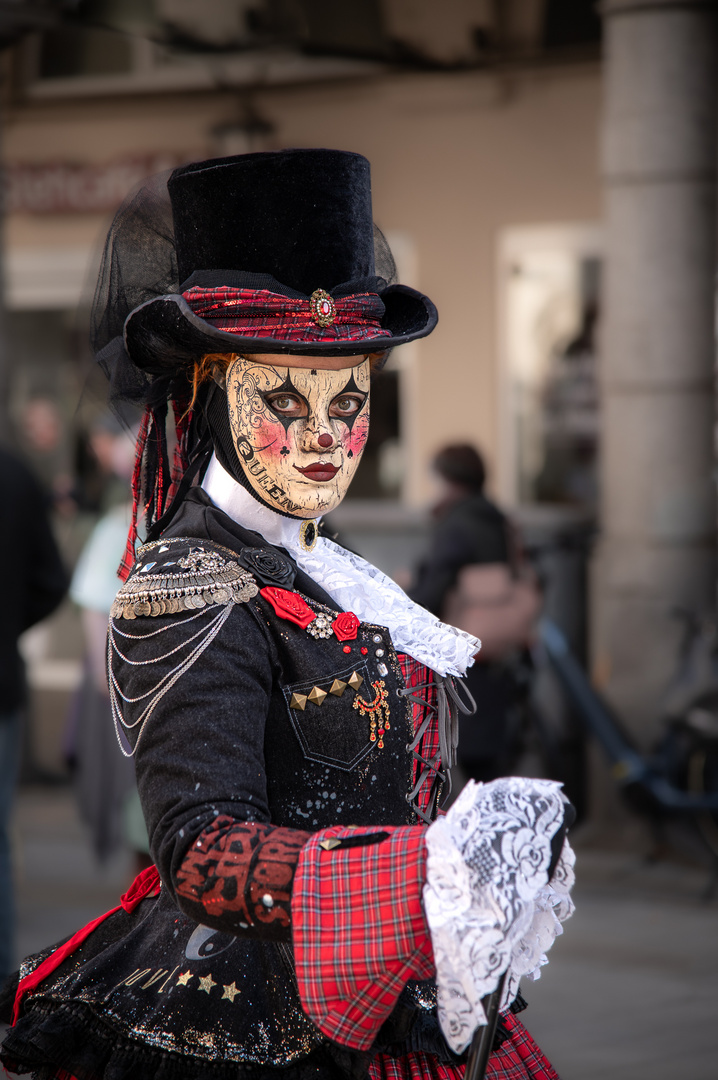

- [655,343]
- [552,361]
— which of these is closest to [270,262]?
[655,343]

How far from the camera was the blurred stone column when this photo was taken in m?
5.91

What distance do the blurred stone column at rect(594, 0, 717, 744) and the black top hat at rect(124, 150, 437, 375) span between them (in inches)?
173

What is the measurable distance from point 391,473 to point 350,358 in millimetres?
6609

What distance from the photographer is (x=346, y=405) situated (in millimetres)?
1841

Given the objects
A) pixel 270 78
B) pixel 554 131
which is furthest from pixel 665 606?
pixel 270 78

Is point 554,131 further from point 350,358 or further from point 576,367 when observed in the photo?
point 350,358

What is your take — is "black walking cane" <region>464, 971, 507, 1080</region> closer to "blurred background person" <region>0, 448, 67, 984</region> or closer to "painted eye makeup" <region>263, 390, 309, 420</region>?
"painted eye makeup" <region>263, 390, 309, 420</region>

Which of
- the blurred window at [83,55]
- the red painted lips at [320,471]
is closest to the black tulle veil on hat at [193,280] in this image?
the red painted lips at [320,471]

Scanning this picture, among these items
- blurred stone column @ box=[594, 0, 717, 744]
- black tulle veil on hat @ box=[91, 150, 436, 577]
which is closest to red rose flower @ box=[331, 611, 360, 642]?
black tulle veil on hat @ box=[91, 150, 436, 577]

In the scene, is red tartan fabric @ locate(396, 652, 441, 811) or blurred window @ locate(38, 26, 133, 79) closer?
red tartan fabric @ locate(396, 652, 441, 811)

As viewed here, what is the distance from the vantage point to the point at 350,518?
21.8 ft

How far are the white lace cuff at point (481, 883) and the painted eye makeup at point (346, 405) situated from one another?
0.55m

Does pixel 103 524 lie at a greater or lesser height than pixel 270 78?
lesser

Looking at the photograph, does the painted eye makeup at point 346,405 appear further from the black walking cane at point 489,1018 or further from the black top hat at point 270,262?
the black walking cane at point 489,1018
